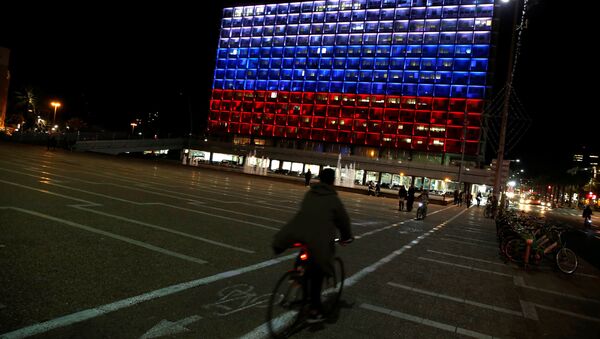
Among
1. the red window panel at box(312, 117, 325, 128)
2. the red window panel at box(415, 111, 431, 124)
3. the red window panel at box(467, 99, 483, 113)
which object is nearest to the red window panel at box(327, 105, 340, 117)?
the red window panel at box(312, 117, 325, 128)

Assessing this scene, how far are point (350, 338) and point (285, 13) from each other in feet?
366

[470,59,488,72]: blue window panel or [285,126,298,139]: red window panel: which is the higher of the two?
[470,59,488,72]: blue window panel

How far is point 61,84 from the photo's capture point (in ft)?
265

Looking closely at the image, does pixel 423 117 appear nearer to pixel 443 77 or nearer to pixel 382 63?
pixel 443 77

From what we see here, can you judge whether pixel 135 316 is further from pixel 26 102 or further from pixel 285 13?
pixel 285 13

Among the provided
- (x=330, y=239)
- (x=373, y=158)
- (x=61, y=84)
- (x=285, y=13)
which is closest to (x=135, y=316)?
(x=330, y=239)

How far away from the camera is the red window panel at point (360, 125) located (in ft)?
302

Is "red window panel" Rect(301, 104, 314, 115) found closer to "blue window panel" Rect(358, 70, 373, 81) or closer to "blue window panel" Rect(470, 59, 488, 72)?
"blue window panel" Rect(358, 70, 373, 81)

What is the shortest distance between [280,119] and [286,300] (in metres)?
96.9

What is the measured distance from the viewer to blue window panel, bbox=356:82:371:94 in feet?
309

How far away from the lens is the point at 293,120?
98.8 m

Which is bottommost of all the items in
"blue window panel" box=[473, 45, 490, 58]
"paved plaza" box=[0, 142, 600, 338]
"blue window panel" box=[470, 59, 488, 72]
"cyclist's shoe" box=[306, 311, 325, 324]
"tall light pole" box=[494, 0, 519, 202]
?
"paved plaza" box=[0, 142, 600, 338]

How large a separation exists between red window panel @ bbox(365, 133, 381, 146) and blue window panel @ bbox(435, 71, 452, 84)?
55.1 ft

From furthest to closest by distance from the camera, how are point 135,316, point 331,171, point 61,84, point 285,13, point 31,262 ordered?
1. point 285,13
2. point 61,84
3. point 31,262
4. point 331,171
5. point 135,316
